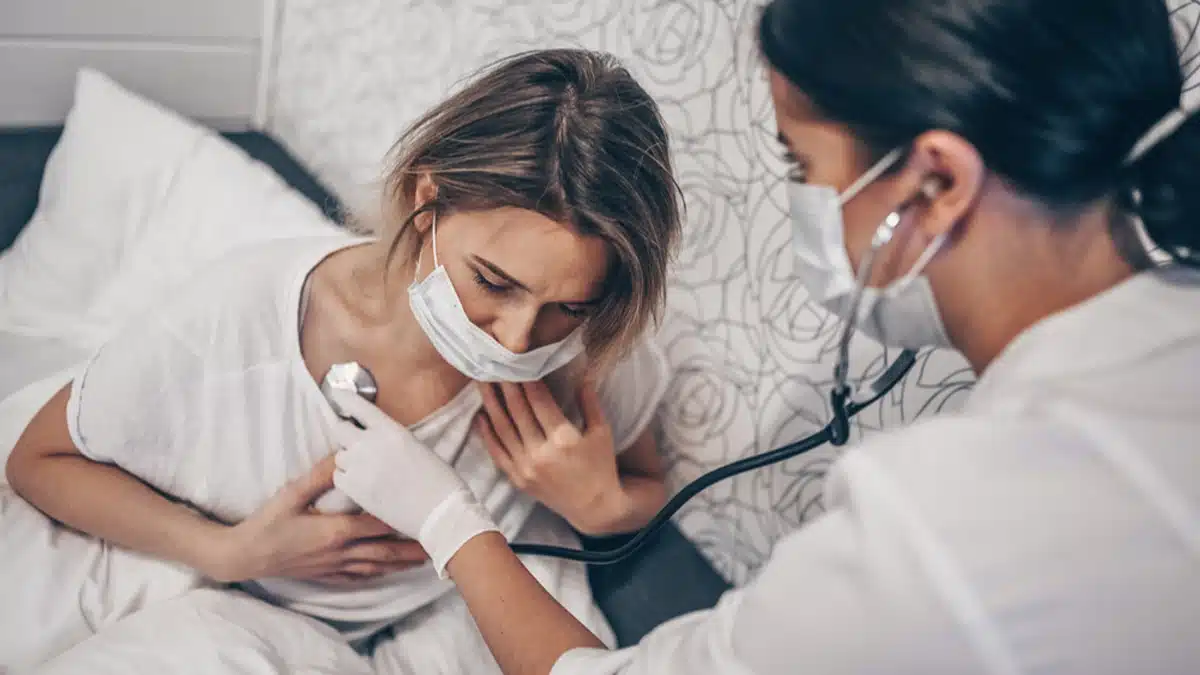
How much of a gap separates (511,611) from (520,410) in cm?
29

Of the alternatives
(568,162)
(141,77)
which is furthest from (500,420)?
→ (141,77)

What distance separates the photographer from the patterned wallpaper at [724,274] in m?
0.99

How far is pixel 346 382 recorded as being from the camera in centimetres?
99

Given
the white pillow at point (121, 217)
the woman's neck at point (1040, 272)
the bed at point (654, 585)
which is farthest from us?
the white pillow at point (121, 217)

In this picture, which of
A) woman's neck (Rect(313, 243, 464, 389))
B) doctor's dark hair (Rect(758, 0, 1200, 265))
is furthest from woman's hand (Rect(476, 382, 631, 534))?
doctor's dark hair (Rect(758, 0, 1200, 265))

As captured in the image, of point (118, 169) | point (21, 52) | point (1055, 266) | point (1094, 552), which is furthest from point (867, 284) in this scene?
point (21, 52)

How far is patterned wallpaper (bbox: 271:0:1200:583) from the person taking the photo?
99 cm

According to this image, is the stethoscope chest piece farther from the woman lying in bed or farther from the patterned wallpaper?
the patterned wallpaper

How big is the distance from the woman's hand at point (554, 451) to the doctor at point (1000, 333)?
37 cm

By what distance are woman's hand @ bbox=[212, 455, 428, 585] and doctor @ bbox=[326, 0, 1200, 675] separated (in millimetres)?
403

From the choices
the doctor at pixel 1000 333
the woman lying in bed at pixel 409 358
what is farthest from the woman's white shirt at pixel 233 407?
the doctor at pixel 1000 333

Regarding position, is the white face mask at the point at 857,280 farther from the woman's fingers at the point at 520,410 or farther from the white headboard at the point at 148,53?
the white headboard at the point at 148,53

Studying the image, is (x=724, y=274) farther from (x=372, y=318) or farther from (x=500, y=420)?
(x=372, y=318)

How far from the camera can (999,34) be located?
0.53 metres
